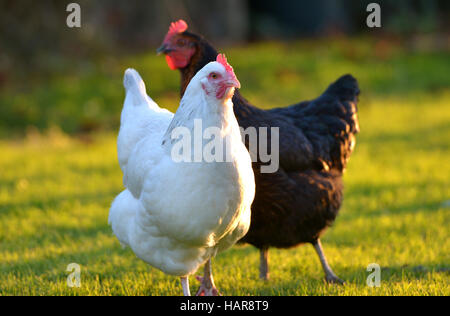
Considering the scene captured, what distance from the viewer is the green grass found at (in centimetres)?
430

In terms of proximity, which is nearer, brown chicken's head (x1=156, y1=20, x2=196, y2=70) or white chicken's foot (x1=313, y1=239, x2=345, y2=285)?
brown chicken's head (x1=156, y1=20, x2=196, y2=70)

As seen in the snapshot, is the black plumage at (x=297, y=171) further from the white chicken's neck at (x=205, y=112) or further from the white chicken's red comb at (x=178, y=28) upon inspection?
the white chicken's neck at (x=205, y=112)

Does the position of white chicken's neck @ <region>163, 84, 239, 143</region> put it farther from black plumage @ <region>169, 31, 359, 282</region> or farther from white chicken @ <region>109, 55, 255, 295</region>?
black plumage @ <region>169, 31, 359, 282</region>

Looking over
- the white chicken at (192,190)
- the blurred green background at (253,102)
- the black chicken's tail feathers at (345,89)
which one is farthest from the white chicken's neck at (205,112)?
the black chicken's tail feathers at (345,89)

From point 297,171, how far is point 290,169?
0.24 feet

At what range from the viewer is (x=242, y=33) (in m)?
14.5

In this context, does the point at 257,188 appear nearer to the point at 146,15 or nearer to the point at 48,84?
the point at 48,84

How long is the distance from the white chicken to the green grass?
746 mm

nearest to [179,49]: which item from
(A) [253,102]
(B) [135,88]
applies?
(B) [135,88]

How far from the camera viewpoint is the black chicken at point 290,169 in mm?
4055

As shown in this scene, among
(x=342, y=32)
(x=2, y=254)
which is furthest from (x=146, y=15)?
(x=2, y=254)

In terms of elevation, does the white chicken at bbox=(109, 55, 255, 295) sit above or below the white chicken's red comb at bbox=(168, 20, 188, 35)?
below

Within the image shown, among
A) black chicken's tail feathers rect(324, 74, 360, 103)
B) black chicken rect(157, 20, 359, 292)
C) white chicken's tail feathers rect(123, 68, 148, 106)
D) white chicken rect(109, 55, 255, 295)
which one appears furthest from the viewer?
black chicken's tail feathers rect(324, 74, 360, 103)

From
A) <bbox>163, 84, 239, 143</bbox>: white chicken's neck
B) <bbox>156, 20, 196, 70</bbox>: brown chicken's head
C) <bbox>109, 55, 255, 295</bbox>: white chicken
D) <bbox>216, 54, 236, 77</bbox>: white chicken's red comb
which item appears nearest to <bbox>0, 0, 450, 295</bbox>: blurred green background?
<bbox>109, 55, 255, 295</bbox>: white chicken
